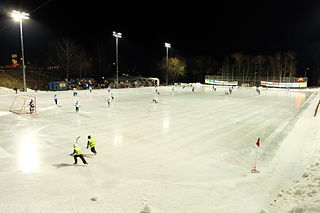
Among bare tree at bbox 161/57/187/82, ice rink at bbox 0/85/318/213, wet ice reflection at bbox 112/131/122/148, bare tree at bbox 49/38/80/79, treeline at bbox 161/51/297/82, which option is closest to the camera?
ice rink at bbox 0/85/318/213

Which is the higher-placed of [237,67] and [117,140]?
[237,67]

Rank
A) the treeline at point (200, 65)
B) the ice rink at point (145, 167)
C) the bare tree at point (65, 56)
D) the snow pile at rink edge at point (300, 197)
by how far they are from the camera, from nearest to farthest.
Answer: the snow pile at rink edge at point (300, 197) < the ice rink at point (145, 167) < the bare tree at point (65, 56) < the treeline at point (200, 65)

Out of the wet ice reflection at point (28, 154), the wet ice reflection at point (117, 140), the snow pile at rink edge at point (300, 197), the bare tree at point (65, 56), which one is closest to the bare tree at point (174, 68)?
the bare tree at point (65, 56)

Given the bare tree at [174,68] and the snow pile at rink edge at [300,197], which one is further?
the bare tree at [174,68]

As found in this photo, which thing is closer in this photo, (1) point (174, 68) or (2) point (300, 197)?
(2) point (300, 197)

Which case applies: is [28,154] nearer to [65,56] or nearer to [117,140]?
[117,140]

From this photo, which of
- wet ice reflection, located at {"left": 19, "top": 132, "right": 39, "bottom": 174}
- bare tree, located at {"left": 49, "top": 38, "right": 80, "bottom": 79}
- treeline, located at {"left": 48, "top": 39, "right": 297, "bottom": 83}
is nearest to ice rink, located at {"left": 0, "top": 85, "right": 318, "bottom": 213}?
wet ice reflection, located at {"left": 19, "top": 132, "right": 39, "bottom": 174}

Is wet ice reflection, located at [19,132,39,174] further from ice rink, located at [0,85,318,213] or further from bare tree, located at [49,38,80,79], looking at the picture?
bare tree, located at [49,38,80,79]

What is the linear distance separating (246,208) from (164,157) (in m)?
4.36

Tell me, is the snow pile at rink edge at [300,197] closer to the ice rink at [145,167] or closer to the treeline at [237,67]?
the ice rink at [145,167]

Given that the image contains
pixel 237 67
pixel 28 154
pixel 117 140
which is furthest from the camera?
pixel 237 67

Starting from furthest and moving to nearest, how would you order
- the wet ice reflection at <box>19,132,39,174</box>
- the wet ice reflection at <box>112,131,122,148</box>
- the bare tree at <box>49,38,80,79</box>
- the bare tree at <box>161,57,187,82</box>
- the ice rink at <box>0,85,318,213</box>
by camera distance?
1. the bare tree at <box>161,57,187,82</box>
2. the bare tree at <box>49,38,80,79</box>
3. the wet ice reflection at <box>112,131,122,148</box>
4. the wet ice reflection at <box>19,132,39,174</box>
5. the ice rink at <box>0,85,318,213</box>

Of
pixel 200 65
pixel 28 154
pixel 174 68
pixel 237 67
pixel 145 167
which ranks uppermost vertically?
pixel 200 65

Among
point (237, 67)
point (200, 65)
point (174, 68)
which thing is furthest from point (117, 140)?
point (237, 67)
